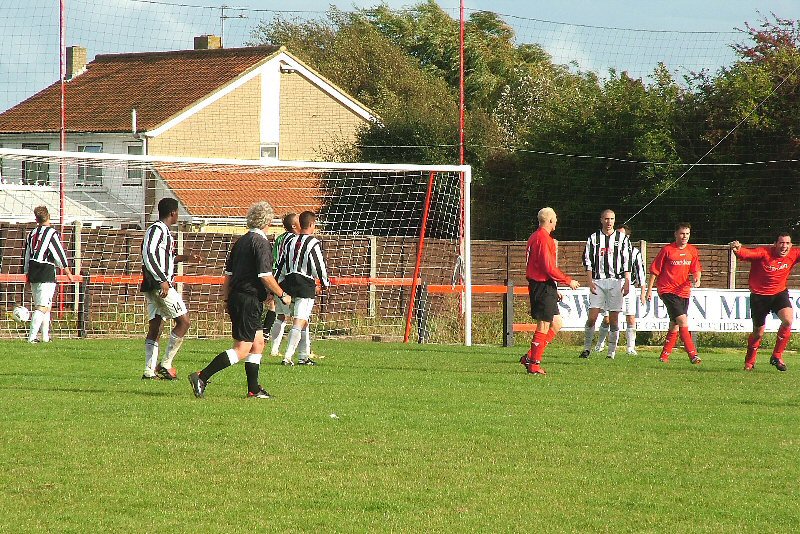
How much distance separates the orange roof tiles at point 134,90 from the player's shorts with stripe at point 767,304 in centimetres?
2828

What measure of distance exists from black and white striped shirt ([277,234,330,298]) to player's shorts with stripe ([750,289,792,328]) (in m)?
6.06

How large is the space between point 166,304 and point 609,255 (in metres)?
7.87

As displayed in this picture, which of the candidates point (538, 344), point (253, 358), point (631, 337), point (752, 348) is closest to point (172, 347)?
point (253, 358)

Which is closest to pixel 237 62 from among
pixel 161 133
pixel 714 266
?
pixel 161 133

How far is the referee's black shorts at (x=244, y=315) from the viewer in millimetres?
10898

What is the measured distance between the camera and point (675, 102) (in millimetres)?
34781

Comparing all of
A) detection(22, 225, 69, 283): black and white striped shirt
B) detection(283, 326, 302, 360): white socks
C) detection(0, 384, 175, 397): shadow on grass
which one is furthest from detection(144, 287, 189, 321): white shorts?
detection(22, 225, 69, 283): black and white striped shirt

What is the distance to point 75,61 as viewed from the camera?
1938 inches

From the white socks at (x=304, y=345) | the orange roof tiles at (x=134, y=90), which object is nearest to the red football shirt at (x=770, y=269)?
the white socks at (x=304, y=345)

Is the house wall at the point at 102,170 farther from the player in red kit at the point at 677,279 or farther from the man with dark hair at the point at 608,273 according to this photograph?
the player in red kit at the point at 677,279

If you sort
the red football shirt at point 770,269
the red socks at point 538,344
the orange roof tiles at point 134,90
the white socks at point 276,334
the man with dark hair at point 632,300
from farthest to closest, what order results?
the orange roof tiles at point 134,90 < the man with dark hair at point 632,300 < the white socks at point 276,334 < the red football shirt at point 770,269 < the red socks at point 538,344

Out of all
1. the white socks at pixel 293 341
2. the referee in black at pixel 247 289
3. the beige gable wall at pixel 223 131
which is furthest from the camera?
the beige gable wall at pixel 223 131

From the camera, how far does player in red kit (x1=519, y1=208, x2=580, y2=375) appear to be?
1406 cm

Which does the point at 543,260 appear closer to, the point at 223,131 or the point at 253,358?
the point at 253,358
